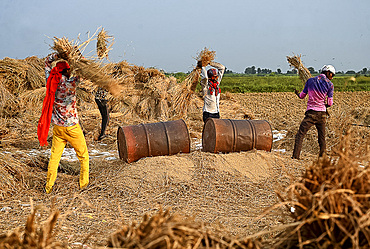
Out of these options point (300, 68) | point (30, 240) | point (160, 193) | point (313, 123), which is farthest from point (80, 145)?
point (300, 68)

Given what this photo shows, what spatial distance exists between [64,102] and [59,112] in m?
0.14

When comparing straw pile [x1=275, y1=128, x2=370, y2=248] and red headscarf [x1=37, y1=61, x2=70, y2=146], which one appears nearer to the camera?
straw pile [x1=275, y1=128, x2=370, y2=248]

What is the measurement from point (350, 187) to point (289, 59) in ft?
21.8

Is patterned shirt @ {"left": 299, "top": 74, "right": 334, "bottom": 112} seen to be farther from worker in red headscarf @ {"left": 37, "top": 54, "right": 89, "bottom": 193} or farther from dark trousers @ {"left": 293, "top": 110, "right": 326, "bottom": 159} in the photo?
worker in red headscarf @ {"left": 37, "top": 54, "right": 89, "bottom": 193}

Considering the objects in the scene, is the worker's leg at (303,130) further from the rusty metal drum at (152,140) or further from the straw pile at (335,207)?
the straw pile at (335,207)

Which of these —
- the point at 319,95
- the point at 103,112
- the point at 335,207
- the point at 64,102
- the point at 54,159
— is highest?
the point at 319,95

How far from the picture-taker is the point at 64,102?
4.45m

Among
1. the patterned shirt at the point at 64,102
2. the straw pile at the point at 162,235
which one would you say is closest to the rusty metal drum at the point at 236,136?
the patterned shirt at the point at 64,102

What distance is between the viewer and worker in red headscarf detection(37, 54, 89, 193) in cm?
433

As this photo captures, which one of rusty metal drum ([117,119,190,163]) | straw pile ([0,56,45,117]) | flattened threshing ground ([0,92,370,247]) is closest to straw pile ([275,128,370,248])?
flattened threshing ground ([0,92,370,247])

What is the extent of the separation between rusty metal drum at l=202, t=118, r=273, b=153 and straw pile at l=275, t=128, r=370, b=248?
4.29 meters

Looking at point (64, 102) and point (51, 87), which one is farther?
point (64, 102)

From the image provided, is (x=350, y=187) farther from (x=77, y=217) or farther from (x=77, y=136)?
(x=77, y=136)

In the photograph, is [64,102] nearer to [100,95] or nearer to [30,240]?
[30,240]
